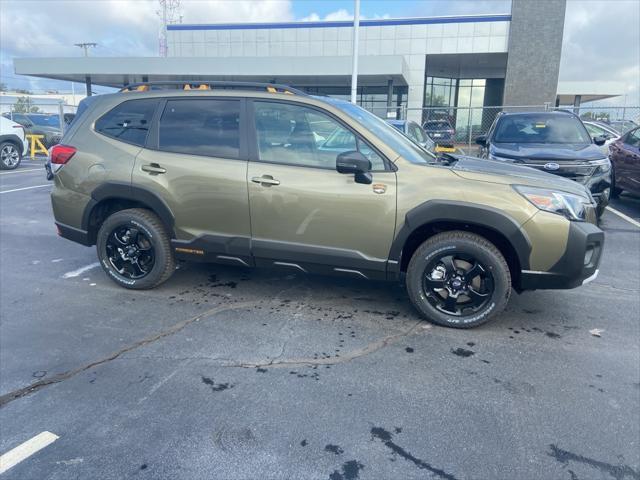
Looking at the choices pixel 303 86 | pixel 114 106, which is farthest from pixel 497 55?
pixel 114 106

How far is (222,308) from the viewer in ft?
14.5

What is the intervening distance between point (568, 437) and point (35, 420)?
297 centimetres

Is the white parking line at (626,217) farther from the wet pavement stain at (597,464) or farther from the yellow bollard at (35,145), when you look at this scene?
the yellow bollard at (35,145)

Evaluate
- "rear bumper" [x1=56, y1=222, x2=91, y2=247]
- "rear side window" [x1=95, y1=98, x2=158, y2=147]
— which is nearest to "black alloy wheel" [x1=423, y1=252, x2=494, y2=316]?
"rear side window" [x1=95, y1=98, x2=158, y2=147]

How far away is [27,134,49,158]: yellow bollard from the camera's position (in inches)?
746

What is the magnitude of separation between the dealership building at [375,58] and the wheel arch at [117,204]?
63.8 feet

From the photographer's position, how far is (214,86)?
452 centimetres

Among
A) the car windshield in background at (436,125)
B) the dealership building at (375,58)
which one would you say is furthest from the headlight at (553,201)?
the dealership building at (375,58)

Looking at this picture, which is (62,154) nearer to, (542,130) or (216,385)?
(216,385)

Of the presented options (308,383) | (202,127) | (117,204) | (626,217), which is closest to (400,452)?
(308,383)

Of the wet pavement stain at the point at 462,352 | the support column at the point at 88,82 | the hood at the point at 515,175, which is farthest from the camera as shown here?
the support column at the point at 88,82

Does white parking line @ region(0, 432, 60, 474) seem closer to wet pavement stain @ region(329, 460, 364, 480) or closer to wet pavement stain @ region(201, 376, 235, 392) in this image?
wet pavement stain @ region(201, 376, 235, 392)

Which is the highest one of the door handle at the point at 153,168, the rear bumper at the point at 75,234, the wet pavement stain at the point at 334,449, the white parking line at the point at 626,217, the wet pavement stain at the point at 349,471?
the door handle at the point at 153,168

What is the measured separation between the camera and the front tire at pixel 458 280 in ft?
12.4
